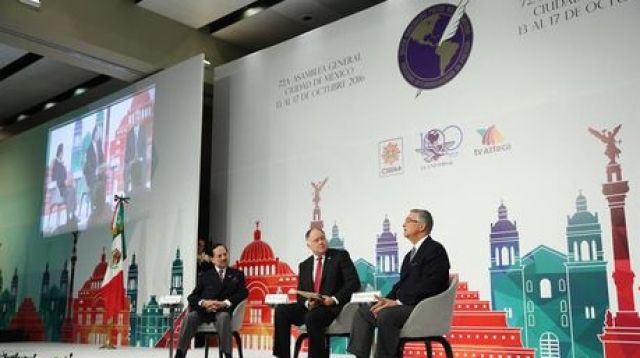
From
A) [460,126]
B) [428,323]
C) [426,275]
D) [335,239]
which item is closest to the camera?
[428,323]

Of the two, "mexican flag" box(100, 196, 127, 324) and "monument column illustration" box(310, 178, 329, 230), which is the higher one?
"monument column illustration" box(310, 178, 329, 230)

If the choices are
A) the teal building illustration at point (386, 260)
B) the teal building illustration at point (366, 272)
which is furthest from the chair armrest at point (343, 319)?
the teal building illustration at point (366, 272)

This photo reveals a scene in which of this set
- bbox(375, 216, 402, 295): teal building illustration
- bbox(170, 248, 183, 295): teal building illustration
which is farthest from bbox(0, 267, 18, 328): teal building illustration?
bbox(375, 216, 402, 295): teal building illustration

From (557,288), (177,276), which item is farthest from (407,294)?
(177,276)

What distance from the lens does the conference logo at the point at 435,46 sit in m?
5.37

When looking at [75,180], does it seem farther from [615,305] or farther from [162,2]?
[615,305]

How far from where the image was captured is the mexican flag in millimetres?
7535

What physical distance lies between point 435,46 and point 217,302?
2.87 meters

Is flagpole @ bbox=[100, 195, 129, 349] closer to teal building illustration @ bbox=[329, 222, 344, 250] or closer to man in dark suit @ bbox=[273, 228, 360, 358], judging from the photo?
teal building illustration @ bbox=[329, 222, 344, 250]

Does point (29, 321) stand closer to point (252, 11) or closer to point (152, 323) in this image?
point (152, 323)

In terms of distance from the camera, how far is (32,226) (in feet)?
32.7

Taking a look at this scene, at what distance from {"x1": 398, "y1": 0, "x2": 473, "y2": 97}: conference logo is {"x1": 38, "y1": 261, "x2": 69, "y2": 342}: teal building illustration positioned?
19.7 ft

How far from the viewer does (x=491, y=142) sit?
16.6ft

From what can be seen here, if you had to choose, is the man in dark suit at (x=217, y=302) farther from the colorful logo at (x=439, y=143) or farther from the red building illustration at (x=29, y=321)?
the red building illustration at (x=29, y=321)
